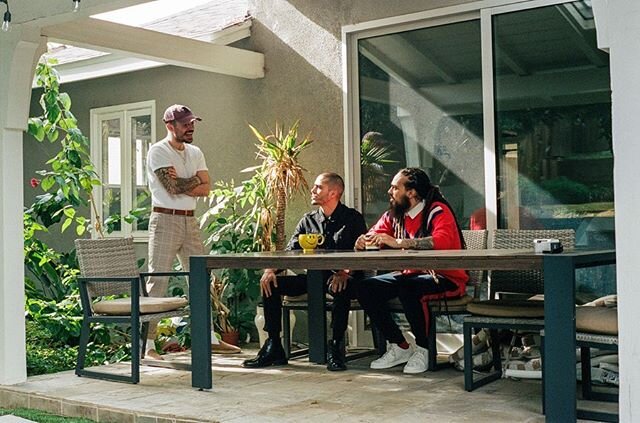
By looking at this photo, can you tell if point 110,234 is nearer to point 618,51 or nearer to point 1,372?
point 1,372

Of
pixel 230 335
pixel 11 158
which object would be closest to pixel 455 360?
pixel 230 335

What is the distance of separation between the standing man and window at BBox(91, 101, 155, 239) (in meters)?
2.02

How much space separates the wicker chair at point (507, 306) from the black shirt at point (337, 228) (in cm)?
90

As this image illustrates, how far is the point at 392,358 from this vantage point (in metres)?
5.84

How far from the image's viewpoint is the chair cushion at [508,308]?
4746 millimetres

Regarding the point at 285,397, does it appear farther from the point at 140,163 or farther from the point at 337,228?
the point at 140,163

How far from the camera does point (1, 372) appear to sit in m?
5.67

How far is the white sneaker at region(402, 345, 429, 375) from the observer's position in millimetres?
5605

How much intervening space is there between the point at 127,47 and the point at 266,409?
10.3ft

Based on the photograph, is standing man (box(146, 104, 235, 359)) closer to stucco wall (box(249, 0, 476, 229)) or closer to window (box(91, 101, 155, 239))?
stucco wall (box(249, 0, 476, 229))

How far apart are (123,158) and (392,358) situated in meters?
4.25

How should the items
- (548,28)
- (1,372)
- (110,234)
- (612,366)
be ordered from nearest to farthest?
(612,366) → (1,372) → (548,28) → (110,234)

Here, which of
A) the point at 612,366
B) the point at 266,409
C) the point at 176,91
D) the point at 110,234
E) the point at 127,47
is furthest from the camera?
the point at 110,234

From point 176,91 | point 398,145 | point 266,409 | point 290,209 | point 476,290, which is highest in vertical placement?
point 176,91
